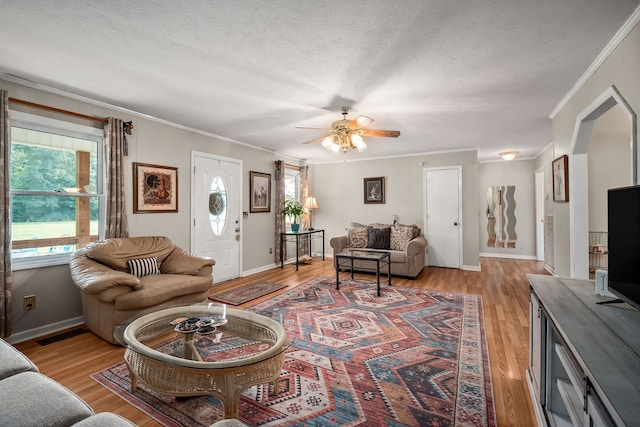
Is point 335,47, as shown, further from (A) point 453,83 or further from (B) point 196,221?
(B) point 196,221

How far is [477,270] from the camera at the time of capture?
18.4 feet

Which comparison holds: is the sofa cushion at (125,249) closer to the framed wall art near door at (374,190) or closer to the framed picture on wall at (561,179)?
the framed wall art near door at (374,190)

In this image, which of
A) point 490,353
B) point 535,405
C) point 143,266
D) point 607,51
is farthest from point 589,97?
point 143,266

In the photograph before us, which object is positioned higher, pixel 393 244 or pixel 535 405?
pixel 393 244

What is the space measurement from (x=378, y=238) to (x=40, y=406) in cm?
514

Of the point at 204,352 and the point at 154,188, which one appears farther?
the point at 154,188

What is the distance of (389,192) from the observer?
255 inches

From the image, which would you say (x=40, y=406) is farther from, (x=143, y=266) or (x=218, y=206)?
(x=218, y=206)

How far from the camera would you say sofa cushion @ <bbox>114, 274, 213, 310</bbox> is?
2.59m

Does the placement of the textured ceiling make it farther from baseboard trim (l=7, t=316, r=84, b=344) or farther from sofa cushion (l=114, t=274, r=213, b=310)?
baseboard trim (l=7, t=316, r=84, b=344)

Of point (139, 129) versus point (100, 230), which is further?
point (139, 129)

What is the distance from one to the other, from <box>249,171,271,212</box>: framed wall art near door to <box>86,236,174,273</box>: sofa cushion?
1.96 meters

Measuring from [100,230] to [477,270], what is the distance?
605 centimetres

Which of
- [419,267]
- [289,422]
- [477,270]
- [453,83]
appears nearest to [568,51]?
[453,83]
